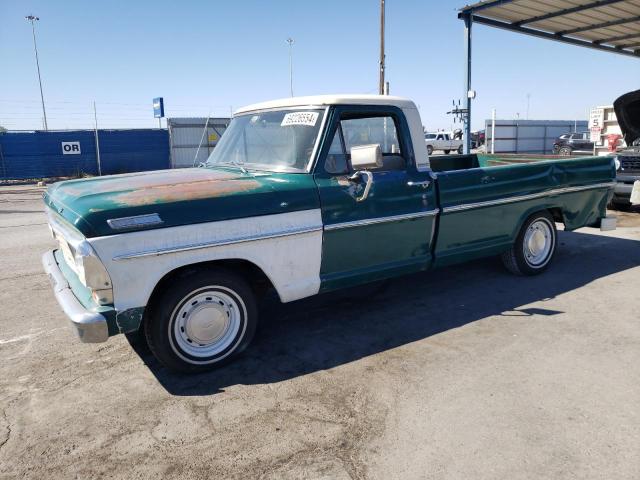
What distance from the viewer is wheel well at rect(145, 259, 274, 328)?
354cm

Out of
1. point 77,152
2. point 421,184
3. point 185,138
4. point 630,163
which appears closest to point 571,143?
point 185,138

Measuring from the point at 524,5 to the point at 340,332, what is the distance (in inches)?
440

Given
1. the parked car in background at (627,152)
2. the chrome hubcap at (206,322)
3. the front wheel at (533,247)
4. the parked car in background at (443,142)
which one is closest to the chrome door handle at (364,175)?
the chrome hubcap at (206,322)

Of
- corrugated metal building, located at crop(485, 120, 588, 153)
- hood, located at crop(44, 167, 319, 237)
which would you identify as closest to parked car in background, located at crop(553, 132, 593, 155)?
corrugated metal building, located at crop(485, 120, 588, 153)

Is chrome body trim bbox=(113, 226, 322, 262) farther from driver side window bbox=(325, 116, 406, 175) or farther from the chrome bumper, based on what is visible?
driver side window bbox=(325, 116, 406, 175)

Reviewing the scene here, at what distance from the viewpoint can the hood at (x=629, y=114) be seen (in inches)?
408

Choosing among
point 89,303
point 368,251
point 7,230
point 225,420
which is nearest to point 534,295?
point 368,251

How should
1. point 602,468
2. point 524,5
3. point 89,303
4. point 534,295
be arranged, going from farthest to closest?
point 524,5 < point 534,295 < point 89,303 < point 602,468

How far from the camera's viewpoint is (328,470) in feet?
8.55

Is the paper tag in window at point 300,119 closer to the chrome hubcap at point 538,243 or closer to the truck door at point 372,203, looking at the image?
the truck door at point 372,203

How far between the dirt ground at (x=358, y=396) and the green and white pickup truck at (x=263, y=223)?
44 cm

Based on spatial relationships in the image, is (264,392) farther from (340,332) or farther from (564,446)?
(564,446)

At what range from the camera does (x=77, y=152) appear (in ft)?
73.2

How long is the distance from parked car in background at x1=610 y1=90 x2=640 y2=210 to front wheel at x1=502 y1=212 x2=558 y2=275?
15.5 feet
